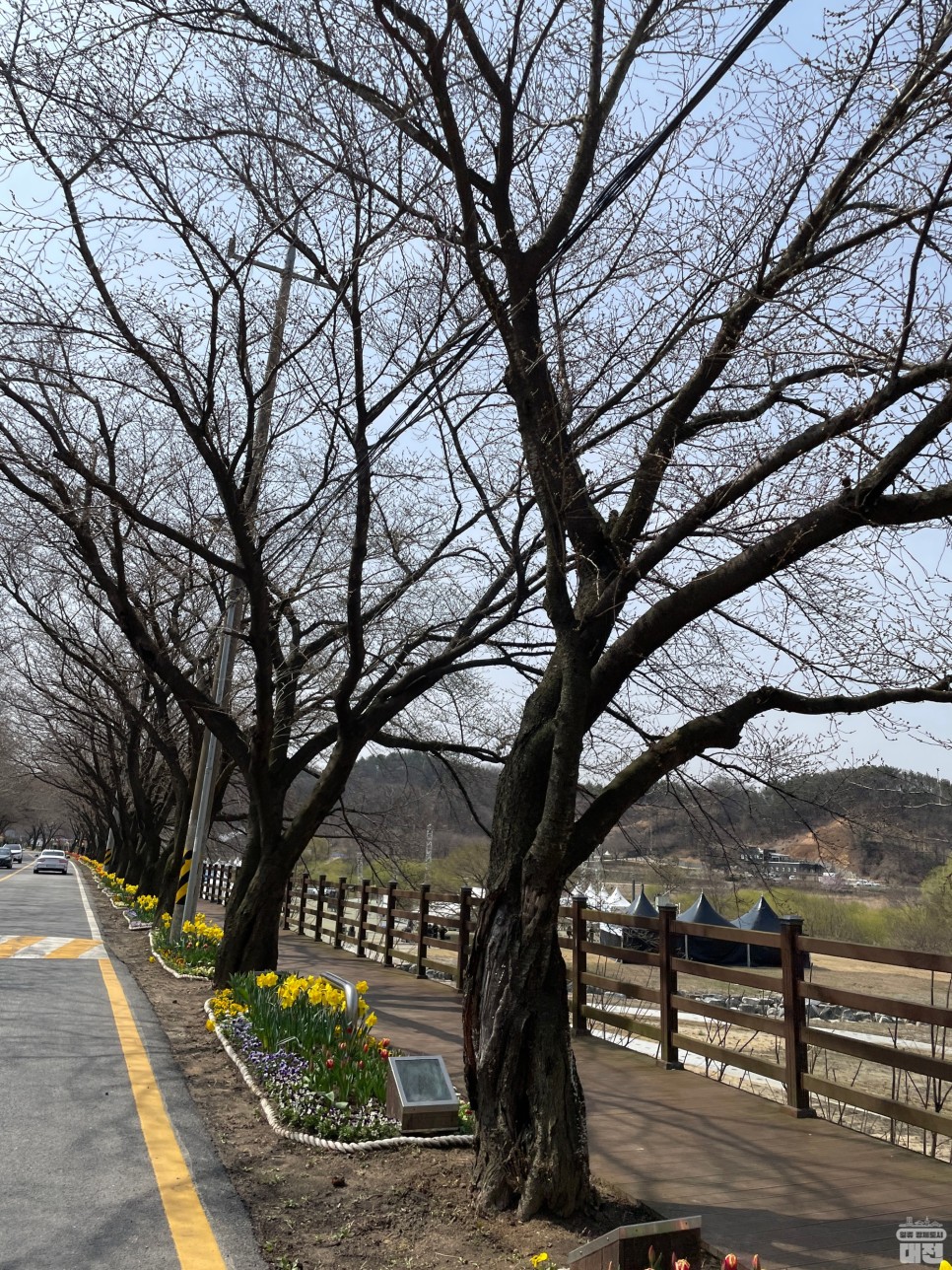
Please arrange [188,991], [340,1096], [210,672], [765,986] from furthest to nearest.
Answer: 1. [210,672]
2. [188,991]
3. [765,986]
4. [340,1096]

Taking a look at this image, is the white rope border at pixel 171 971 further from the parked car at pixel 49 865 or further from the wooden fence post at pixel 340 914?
the parked car at pixel 49 865

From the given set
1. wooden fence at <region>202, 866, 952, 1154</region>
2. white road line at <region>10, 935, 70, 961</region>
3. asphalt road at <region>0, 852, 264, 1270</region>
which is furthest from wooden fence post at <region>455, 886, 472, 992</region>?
white road line at <region>10, 935, 70, 961</region>

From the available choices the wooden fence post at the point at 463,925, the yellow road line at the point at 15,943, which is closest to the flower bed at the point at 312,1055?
the wooden fence post at the point at 463,925

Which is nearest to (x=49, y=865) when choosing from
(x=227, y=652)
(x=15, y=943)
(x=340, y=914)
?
(x=15, y=943)

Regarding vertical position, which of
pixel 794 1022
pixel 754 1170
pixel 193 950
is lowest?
pixel 193 950

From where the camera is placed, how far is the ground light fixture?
599cm

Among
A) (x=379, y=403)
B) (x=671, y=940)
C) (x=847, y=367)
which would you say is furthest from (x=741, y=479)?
(x=379, y=403)

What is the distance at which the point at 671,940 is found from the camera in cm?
873

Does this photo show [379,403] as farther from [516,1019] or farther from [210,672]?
[210,672]

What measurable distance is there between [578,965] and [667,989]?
1658mm

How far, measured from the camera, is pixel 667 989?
8602 millimetres

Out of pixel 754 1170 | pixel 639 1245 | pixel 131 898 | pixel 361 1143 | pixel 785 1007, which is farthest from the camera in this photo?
pixel 131 898

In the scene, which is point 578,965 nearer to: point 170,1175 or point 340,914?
point 170,1175

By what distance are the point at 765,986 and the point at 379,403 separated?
624 cm
